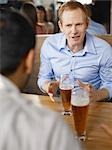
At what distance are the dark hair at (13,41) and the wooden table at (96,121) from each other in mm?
539

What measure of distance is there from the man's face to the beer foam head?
26.9 inches

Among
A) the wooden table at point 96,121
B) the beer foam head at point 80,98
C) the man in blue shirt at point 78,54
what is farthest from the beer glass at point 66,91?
the man in blue shirt at point 78,54

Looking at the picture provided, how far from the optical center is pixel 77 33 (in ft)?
6.34

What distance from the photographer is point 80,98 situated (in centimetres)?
130

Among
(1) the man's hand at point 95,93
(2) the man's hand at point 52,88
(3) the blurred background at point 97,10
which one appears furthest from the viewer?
(3) the blurred background at point 97,10

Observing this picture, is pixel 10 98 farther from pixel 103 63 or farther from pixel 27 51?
pixel 103 63

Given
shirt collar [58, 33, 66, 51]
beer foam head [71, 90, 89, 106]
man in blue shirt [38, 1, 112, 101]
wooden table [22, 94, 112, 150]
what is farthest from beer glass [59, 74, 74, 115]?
shirt collar [58, 33, 66, 51]

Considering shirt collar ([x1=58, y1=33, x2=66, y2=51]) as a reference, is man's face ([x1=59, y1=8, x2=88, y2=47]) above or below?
above

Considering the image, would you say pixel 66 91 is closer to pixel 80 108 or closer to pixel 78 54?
pixel 80 108

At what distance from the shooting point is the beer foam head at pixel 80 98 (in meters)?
1.30

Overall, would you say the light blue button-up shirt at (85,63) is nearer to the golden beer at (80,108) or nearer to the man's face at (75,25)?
the man's face at (75,25)

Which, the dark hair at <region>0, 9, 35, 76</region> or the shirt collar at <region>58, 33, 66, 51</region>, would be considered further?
the shirt collar at <region>58, 33, 66, 51</region>

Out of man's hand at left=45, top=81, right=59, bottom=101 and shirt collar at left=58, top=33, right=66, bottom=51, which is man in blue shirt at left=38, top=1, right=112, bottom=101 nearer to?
shirt collar at left=58, top=33, right=66, bottom=51

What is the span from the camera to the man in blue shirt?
1.94 m
